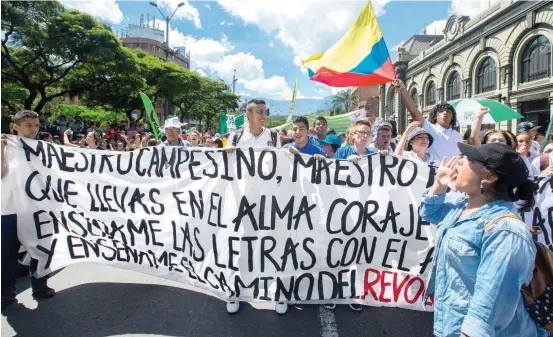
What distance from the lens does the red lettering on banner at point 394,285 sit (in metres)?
2.97

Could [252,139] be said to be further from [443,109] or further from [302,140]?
[443,109]

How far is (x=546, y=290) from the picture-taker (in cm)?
156

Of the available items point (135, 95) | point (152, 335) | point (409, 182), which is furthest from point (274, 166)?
point (135, 95)

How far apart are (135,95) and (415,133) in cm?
3096

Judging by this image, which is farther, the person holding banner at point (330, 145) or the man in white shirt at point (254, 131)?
the person holding banner at point (330, 145)

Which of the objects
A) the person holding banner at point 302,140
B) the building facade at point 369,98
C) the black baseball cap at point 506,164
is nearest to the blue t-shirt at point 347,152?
the person holding banner at point 302,140

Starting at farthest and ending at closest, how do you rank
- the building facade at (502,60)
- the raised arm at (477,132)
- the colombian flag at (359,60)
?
1. the building facade at (502,60)
2. the colombian flag at (359,60)
3. the raised arm at (477,132)

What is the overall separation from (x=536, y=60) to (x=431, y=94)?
53.3 ft

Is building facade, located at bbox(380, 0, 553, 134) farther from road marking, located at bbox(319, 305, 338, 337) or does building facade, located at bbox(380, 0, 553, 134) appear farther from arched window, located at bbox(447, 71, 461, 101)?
road marking, located at bbox(319, 305, 338, 337)

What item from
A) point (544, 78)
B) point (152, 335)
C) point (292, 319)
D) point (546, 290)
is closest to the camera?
point (546, 290)

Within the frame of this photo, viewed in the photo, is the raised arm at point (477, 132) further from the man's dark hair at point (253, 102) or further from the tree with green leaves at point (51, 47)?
the tree with green leaves at point (51, 47)

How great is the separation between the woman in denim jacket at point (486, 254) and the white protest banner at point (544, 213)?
164 cm

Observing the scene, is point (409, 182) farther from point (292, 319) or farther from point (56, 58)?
point (56, 58)

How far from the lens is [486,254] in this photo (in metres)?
1.48
